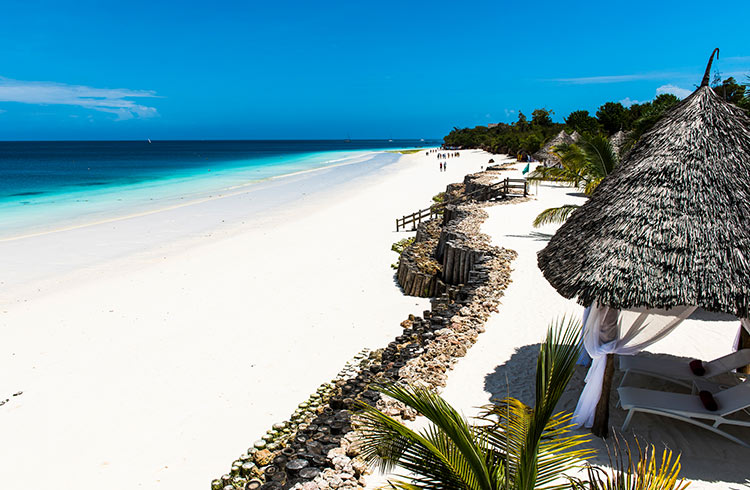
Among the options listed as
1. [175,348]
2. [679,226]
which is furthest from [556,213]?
[175,348]

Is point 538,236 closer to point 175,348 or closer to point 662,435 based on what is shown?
point 662,435

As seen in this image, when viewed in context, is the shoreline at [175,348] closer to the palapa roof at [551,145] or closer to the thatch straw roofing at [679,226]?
the thatch straw roofing at [679,226]

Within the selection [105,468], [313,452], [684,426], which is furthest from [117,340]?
[684,426]

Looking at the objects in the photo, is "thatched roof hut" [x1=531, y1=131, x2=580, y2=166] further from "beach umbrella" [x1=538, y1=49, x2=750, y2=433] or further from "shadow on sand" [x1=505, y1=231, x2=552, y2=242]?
"beach umbrella" [x1=538, y1=49, x2=750, y2=433]

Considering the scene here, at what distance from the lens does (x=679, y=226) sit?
501cm

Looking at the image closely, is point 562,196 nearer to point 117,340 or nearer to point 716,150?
point 716,150

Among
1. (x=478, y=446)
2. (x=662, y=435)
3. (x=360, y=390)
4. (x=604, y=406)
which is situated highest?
(x=478, y=446)

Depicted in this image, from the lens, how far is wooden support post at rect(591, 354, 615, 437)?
520cm

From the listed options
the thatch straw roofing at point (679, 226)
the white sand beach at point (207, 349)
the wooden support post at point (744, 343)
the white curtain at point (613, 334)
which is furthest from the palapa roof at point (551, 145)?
the white curtain at point (613, 334)

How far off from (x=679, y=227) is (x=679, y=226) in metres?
0.01

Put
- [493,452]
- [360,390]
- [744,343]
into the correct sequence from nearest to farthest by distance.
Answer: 1. [493,452]
2. [744,343]
3. [360,390]

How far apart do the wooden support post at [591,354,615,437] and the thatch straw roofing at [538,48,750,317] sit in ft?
2.85

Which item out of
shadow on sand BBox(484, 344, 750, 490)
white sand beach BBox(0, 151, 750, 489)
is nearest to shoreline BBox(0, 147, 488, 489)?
white sand beach BBox(0, 151, 750, 489)

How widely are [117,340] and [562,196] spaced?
2107cm
